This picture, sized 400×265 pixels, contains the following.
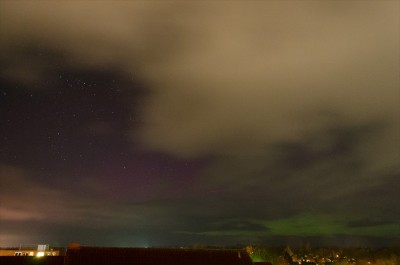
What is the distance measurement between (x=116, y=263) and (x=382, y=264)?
4342 inches

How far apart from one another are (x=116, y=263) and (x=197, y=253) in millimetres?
9790

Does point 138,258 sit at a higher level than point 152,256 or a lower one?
lower

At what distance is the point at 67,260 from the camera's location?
1499 inches

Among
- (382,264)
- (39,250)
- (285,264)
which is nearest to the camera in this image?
(39,250)

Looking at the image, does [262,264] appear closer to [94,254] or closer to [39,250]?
[94,254]

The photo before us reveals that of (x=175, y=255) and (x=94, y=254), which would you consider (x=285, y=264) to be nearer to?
(x=175, y=255)

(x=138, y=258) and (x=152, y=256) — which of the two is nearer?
(x=138, y=258)

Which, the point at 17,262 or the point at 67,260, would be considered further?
the point at 17,262

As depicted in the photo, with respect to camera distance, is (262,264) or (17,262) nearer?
(17,262)

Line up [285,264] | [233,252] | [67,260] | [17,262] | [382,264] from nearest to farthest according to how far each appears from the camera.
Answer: [67,260]
[17,262]
[233,252]
[285,264]
[382,264]

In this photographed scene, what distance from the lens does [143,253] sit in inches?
1641

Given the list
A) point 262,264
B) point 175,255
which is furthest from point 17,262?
point 262,264

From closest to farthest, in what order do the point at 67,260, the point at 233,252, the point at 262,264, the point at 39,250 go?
the point at 67,260, the point at 233,252, the point at 262,264, the point at 39,250

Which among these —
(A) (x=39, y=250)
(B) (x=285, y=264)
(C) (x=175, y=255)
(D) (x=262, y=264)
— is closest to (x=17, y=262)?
(C) (x=175, y=255)
